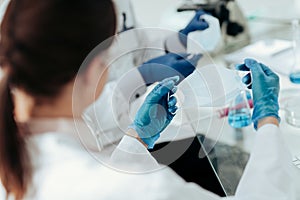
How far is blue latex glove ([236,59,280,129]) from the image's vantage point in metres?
1.03

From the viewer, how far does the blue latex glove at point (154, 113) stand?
110cm

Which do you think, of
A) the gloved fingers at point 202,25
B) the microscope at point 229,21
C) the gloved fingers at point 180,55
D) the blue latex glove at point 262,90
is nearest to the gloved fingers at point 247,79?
the blue latex glove at point 262,90

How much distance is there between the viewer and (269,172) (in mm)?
915

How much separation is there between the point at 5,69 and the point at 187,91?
53 cm

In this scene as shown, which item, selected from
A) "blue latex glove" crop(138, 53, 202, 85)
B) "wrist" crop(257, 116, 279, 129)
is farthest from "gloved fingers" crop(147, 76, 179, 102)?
"wrist" crop(257, 116, 279, 129)

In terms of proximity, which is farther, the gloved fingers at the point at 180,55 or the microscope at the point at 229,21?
the microscope at the point at 229,21

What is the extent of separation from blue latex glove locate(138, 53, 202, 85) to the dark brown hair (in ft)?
1.49

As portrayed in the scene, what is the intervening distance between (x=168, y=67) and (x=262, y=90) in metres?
0.41

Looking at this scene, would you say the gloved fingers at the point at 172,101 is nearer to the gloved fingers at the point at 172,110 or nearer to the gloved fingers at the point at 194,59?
the gloved fingers at the point at 172,110

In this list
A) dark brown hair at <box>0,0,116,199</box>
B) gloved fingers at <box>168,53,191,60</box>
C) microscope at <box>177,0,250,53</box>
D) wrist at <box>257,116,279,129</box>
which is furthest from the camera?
microscope at <box>177,0,250,53</box>

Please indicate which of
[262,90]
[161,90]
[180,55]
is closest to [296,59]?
[180,55]

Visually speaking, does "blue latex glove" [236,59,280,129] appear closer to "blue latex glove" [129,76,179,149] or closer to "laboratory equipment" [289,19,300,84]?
"blue latex glove" [129,76,179,149]

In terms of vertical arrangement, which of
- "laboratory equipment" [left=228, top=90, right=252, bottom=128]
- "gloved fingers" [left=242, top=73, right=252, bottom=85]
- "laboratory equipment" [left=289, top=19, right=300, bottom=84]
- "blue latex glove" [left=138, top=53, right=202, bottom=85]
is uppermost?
"gloved fingers" [left=242, top=73, right=252, bottom=85]

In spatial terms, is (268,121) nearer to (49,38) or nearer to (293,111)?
(293,111)
